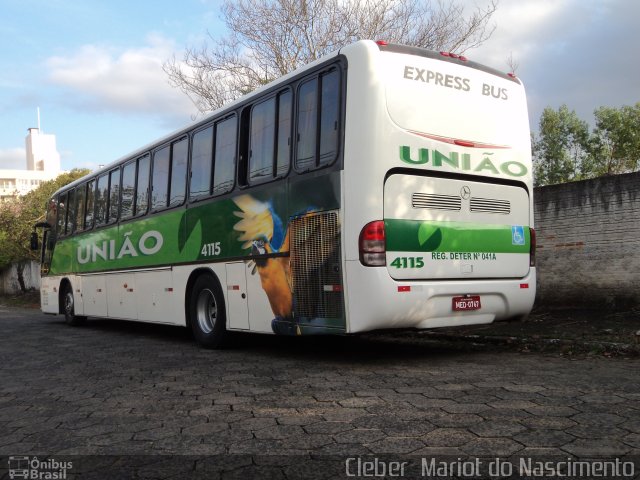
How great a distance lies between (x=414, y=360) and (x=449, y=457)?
3.57 m

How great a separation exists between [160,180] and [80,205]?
4.49 metres

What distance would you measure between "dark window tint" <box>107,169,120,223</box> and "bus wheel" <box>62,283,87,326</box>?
3.43 metres

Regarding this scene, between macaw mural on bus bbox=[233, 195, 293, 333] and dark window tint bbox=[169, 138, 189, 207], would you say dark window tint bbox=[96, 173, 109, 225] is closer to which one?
dark window tint bbox=[169, 138, 189, 207]

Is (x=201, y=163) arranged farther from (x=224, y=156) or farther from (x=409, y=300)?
(x=409, y=300)

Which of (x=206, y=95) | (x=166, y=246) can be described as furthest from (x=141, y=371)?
(x=206, y=95)

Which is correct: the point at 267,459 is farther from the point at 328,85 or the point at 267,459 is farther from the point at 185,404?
the point at 328,85

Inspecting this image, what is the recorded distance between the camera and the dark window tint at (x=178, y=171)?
30.7ft

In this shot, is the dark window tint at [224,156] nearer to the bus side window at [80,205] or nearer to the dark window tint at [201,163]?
the dark window tint at [201,163]

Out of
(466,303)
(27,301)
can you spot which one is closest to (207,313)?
(466,303)

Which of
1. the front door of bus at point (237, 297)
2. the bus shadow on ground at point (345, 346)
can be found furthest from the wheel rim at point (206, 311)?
the front door of bus at point (237, 297)

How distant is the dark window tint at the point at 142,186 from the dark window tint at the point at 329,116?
4.85 m

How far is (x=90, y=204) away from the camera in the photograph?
12953mm

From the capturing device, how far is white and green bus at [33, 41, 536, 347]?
621cm

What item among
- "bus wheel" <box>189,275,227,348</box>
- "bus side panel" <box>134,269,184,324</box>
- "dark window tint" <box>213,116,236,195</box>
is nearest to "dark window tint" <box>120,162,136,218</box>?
"bus side panel" <box>134,269,184,324</box>
